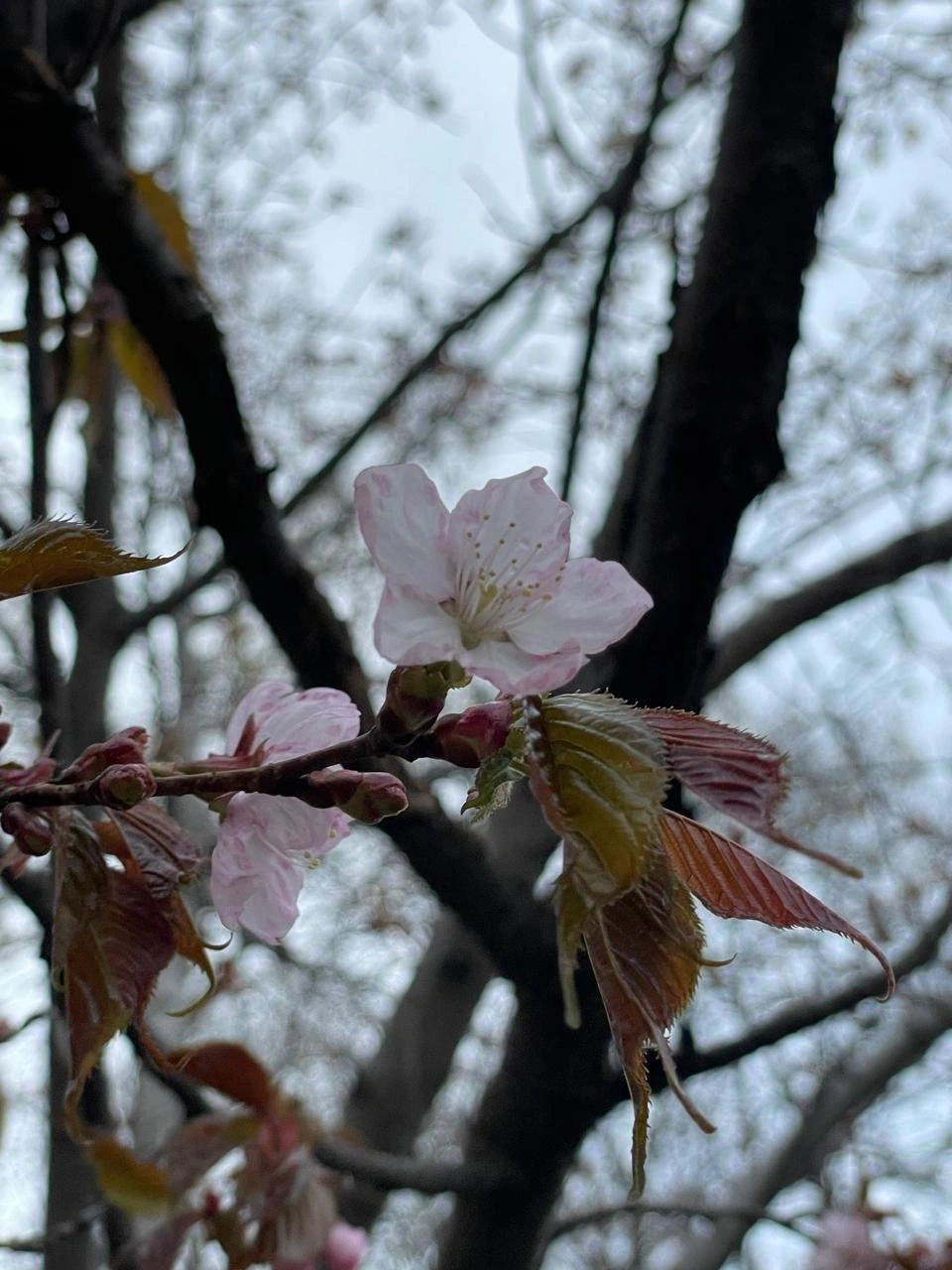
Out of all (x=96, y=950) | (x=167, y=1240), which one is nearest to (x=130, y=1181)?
(x=167, y=1240)

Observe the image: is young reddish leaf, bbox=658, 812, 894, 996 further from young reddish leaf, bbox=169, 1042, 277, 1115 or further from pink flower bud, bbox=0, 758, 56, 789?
young reddish leaf, bbox=169, 1042, 277, 1115

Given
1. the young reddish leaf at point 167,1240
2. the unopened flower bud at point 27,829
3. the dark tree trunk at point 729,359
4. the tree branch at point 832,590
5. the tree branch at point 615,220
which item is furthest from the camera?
the tree branch at point 832,590

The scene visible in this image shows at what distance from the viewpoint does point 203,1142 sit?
106 cm

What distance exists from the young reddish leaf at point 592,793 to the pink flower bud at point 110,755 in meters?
0.19

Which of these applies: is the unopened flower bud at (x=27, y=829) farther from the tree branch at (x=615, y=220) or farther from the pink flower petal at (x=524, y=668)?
the tree branch at (x=615, y=220)

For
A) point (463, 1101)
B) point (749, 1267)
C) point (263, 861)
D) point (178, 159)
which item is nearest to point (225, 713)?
point (178, 159)

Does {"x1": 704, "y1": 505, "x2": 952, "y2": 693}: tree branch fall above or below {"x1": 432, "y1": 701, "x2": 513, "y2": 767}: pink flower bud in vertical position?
above

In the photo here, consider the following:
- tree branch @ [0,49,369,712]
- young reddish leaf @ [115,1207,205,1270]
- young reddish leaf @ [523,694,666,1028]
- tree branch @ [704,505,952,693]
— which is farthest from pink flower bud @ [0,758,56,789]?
tree branch @ [704,505,952,693]

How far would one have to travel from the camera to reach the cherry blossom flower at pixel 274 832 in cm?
48

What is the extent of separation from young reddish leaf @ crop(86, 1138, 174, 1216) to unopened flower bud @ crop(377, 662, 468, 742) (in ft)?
2.19

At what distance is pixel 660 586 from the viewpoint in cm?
112

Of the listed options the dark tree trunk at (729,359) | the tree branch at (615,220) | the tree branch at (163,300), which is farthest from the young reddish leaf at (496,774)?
the tree branch at (615,220)

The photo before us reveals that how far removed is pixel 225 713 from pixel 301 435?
106cm

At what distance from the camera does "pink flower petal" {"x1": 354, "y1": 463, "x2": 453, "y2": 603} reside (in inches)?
16.5
